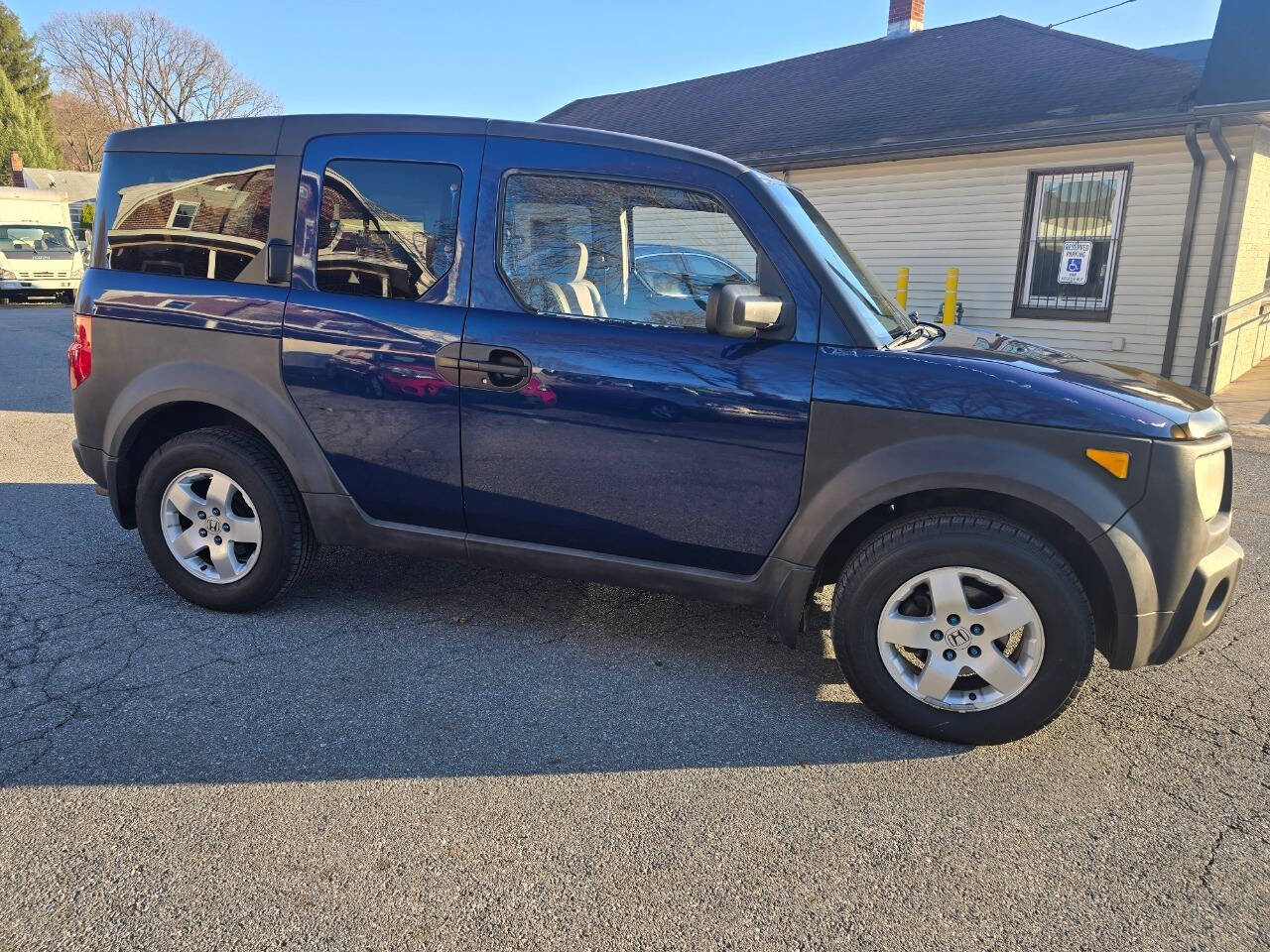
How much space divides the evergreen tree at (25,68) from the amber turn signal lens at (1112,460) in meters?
64.4

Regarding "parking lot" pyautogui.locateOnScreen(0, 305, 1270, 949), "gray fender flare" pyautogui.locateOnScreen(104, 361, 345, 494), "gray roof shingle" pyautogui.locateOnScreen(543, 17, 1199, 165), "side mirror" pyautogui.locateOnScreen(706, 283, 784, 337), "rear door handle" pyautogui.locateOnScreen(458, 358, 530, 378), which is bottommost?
"parking lot" pyautogui.locateOnScreen(0, 305, 1270, 949)

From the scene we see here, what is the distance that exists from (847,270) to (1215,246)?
371 inches

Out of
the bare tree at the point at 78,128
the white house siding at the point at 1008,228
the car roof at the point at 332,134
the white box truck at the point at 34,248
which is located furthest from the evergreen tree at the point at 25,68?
the car roof at the point at 332,134

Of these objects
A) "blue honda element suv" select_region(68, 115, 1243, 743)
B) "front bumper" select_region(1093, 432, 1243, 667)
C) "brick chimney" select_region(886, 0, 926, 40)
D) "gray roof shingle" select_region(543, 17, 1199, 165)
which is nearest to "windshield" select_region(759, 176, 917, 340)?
"blue honda element suv" select_region(68, 115, 1243, 743)

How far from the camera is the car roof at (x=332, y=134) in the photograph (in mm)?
3219

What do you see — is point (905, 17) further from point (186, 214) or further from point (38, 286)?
point (38, 286)

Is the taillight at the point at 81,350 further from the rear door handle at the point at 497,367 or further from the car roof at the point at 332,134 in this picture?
the rear door handle at the point at 497,367

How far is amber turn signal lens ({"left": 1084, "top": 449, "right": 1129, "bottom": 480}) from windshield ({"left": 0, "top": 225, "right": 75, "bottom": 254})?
27948 mm

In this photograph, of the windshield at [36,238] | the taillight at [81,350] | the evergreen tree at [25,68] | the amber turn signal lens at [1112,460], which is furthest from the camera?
the evergreen tree at [25,68]

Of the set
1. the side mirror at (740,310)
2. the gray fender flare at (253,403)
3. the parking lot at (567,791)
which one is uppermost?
the side mirror at (740,310)

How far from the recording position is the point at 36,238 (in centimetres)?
2389

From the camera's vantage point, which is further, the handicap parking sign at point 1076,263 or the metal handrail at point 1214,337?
the handicap parking sign at point 1076,263

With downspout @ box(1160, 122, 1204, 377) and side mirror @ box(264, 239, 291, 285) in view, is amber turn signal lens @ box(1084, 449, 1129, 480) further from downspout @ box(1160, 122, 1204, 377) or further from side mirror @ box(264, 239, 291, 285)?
downspout @ box(1160, 122, 1204, 377)

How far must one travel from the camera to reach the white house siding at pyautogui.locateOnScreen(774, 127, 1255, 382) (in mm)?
10516
